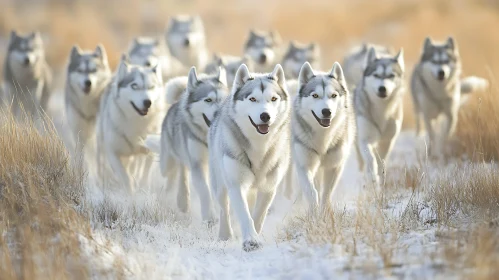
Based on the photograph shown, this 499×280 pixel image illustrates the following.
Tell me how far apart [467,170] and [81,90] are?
5.57 metres

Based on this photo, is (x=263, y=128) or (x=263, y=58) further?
(x=263, y=58)

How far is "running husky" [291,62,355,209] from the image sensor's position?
22.8 ft

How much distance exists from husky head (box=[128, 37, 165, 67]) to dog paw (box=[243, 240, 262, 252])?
22.3ft

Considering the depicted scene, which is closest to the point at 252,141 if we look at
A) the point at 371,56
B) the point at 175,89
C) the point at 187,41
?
the point at 175,89

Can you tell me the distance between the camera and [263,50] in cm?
1309

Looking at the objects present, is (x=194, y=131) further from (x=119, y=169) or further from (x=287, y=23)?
(x=287, y=23)

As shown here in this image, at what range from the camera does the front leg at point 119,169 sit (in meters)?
8.67

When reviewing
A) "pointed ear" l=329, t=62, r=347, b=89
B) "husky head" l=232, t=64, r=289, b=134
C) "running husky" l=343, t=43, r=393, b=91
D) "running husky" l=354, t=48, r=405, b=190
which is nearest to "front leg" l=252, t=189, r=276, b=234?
"husky head" l=232, t=64, r=289, b=134

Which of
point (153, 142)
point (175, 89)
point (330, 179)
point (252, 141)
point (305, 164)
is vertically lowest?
point (330, 179)

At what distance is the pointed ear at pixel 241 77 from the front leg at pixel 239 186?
25.3 inches

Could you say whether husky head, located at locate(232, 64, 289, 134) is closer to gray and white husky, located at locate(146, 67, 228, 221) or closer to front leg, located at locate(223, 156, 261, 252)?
front leg, located at locate(223, 156, 261, 252)

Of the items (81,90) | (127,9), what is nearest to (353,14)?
(127,9)

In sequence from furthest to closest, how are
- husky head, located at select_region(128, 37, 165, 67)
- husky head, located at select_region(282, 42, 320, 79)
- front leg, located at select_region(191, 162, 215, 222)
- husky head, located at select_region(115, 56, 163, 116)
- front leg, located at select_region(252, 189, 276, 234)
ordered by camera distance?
husky head, located at select_region(282, 42, 320, 79) → husky head, located at select_region(128, 37, 165, 67) → husky head, located at select_region(115, 56, 163, 116) → front leg, located at select_region(191, 162, 215, 222) → front leg, located at select_region(252, 189, 276, 234)

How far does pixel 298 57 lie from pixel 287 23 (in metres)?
11.9
